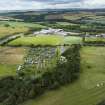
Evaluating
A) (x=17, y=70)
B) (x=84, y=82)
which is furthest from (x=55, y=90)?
(x=17, y=70)

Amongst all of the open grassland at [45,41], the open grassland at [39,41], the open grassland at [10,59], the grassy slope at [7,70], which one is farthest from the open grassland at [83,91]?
the open grassland at [39,41]

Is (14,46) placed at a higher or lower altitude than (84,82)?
higher

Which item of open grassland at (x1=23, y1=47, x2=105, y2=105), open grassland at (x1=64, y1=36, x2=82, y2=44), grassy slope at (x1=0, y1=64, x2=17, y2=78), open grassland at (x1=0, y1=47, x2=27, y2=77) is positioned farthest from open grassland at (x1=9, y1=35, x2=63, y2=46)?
open grassland at (x1=23, y1=47, x2=105, y2=105)

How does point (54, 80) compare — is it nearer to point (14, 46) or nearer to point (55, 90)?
point (55, 90)

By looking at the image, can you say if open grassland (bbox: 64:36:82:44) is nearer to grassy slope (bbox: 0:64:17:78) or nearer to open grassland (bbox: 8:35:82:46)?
open grassland (bbox: 8:35:82:46)

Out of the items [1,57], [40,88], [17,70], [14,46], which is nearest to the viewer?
[40,88]
